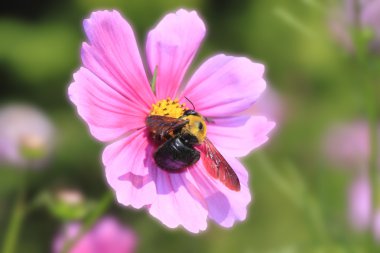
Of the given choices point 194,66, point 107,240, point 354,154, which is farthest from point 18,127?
point 107,240

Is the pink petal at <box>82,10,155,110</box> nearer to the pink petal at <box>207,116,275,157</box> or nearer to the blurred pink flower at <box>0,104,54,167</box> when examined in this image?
the pink petal at <box>207,116,275,157</box>

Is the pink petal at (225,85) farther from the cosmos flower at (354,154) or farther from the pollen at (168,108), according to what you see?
the cosmos flower at (354,154)

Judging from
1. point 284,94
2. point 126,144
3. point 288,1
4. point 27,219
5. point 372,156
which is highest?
point 288,1

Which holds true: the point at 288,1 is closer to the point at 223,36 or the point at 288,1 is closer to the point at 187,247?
the point at 223,36

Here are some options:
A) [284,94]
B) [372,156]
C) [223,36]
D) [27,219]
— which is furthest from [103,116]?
[223,36]

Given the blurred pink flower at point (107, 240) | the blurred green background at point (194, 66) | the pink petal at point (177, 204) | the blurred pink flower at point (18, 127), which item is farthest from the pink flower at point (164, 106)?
the blurred green background at point (194, 66)

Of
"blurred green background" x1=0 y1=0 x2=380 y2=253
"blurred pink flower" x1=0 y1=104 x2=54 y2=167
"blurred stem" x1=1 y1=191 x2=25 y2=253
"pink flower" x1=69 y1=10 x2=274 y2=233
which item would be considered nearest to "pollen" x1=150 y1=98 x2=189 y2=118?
"pink flower" x1=69 y1=10 x2=274 y2=233
